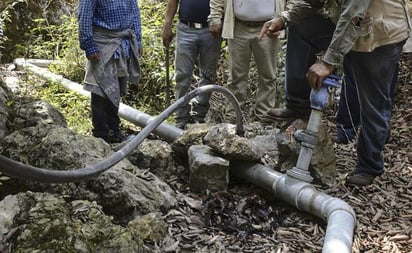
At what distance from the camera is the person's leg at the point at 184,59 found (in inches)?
209

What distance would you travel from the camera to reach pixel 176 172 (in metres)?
3.86

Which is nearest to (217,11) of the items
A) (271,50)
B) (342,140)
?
(271,50)

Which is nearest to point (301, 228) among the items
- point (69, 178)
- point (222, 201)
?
point (222, 201)

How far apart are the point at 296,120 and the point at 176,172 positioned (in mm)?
967

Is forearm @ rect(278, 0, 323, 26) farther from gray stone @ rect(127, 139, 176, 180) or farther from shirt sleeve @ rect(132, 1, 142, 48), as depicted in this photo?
shirt sleeve @ rect(132, 1, 142, 48)

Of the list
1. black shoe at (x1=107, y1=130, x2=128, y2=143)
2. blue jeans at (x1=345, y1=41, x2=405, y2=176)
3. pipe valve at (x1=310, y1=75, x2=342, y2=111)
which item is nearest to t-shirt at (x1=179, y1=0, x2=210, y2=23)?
black shoe at (x1=107, y1=130, x2=128, y2=143)

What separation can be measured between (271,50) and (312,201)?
237 centimetres

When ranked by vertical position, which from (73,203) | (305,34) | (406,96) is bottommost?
(406,96)

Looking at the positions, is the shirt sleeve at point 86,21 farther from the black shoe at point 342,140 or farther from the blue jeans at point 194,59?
the black shoe at point 342,140

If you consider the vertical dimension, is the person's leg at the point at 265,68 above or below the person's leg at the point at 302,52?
below

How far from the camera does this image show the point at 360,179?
3.71 meters

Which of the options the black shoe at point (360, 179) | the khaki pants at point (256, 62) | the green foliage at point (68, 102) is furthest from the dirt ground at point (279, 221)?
the green foliage at point (68, 102)

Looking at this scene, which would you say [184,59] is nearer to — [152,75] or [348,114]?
[348,114]

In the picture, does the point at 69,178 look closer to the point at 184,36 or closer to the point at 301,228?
the point at 301,228
